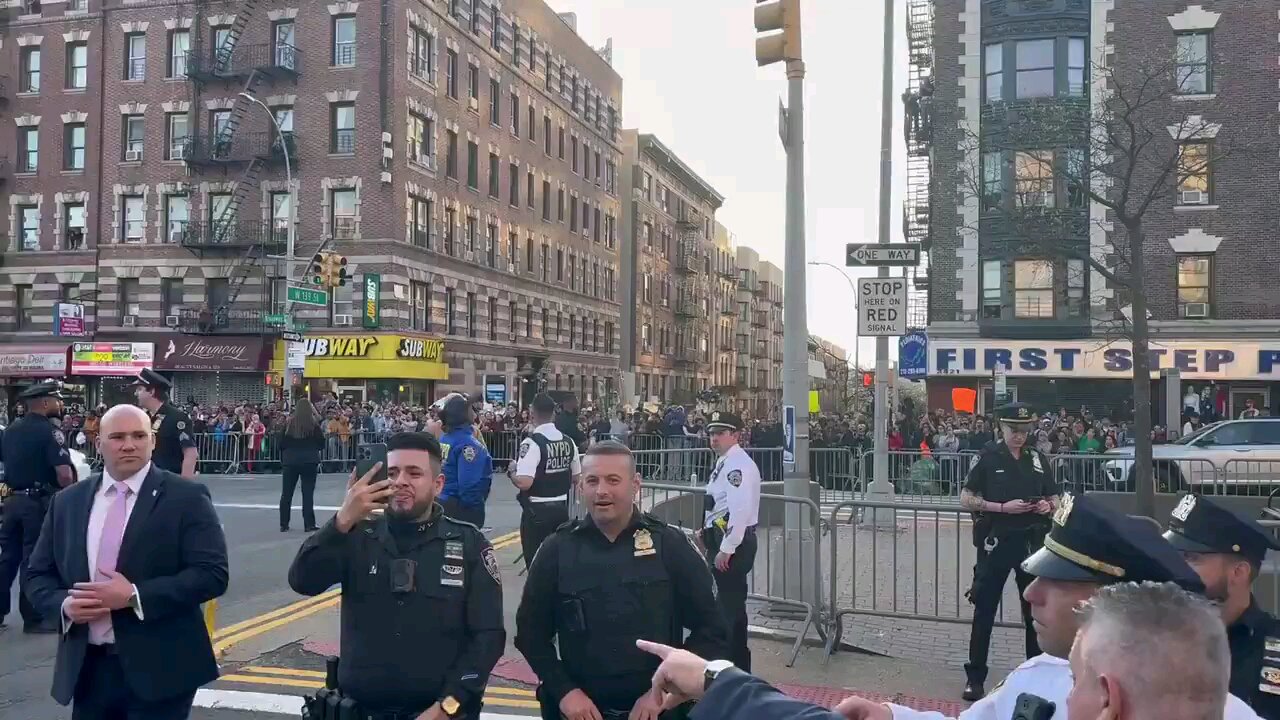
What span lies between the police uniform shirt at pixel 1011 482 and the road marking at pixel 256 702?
3657 millimetres

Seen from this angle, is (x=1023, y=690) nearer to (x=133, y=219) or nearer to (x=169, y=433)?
(x=169, y=433)

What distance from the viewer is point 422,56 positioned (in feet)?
123

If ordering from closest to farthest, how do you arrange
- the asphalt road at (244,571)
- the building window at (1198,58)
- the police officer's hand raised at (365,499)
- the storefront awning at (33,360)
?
the police officer's hand raised at (365,499)
the asphalt road at (244,571)
the building window at (1198,58)
the storefront awning at (33,360)

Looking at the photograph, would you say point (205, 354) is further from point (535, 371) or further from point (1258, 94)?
point (1258, 94)

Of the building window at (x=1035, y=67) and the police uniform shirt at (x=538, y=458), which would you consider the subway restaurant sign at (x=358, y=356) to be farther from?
the police uniform shirt at (x=538, y=458)

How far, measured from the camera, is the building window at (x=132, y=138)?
37.7 m

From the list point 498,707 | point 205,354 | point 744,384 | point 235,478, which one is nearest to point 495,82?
point 205,354

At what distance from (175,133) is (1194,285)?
36941 millimetres

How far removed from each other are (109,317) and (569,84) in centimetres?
2591

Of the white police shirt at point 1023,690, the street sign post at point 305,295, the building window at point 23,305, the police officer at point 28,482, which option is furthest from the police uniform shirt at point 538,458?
the building window at point 23,305

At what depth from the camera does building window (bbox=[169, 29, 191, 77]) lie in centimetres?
3731

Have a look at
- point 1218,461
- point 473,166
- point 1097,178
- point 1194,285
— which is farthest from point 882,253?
point 473,166

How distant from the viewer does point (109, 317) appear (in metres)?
37.6

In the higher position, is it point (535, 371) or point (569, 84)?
point (569, 84)
